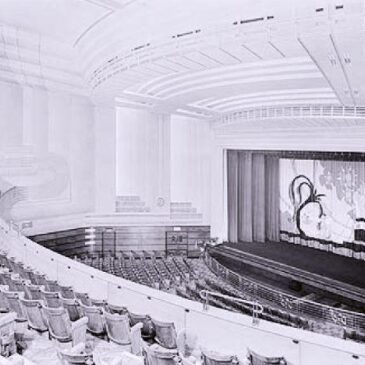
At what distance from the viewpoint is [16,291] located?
7.13m

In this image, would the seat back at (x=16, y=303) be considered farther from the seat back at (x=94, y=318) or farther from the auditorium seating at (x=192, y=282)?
the auditorium seating at (x=192, y=282)

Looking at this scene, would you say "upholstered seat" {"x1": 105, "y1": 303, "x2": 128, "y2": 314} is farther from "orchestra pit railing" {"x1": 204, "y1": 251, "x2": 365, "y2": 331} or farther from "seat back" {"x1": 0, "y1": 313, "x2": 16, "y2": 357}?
"orchestra pit railing" {"x1": 204, "y1": 251, "x2": 365, "y2": 331}

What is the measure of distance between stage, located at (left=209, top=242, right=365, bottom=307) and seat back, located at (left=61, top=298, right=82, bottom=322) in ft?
27.5

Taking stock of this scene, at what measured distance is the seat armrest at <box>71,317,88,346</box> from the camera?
566 centimetres

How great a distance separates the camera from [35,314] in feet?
21.0

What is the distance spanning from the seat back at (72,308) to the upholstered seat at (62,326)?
0.33 m

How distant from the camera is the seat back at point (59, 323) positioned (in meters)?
5.86

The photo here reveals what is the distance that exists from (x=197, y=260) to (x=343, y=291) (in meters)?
6.33

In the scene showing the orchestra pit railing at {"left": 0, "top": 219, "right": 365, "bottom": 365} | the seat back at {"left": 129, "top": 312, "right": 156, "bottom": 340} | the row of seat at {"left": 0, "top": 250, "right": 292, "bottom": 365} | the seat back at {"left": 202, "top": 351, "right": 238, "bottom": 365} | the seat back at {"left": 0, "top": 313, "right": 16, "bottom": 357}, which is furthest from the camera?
the seat back at {"left": 129, "top": 312, "right": 156, "bottom": 340}

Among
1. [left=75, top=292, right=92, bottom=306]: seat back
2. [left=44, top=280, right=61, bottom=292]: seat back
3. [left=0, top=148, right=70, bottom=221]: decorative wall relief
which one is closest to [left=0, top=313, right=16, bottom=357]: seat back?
[left=75, top=292, right=92, bottom=306]: seat back

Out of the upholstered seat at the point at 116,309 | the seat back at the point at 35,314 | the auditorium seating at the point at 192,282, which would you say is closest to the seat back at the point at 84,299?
the upholstered seat at the point at 116,309

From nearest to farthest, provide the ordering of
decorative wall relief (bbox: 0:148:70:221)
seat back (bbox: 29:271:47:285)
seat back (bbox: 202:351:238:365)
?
seat back (bbox: 202:351:238:365) < seat back (bbox: 29:271:47:285) < decorative wall relief (bbox: 0:148:70:221)

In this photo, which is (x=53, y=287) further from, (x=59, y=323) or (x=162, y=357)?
(x=162, y=357)

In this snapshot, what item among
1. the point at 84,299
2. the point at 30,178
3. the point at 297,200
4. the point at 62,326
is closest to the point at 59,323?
the point at 62,326
